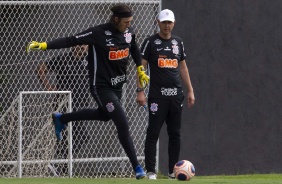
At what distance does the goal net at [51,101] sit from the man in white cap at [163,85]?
1.21 meters

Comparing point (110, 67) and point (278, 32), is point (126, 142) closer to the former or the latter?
point (110, 67)

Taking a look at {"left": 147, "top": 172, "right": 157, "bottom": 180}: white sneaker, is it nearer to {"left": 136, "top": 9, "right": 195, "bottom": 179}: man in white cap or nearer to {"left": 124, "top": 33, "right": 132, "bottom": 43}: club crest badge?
{"left": 136, "top": 9, "right": 195, "bottom": 179}: man in white cap

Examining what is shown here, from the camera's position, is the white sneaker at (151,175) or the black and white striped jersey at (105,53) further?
the white sneaker at (151,175)

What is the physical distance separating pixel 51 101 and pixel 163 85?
1687 millimetres

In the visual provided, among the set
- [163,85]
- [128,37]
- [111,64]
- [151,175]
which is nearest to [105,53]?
[111,64]

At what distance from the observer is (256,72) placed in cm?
1645

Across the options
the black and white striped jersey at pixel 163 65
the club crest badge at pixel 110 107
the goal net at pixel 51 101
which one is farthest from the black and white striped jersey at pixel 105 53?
the goal net at pixel 51 101

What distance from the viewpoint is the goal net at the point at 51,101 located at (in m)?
14.7

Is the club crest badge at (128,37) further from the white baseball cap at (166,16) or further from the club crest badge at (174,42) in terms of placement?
the club crest badge at (174,42)

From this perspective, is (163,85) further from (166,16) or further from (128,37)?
(128,37)

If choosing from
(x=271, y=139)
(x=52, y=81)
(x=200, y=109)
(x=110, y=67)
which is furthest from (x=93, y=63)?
(x=271, y=139)

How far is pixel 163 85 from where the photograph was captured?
14.0m

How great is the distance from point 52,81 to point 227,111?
262cm

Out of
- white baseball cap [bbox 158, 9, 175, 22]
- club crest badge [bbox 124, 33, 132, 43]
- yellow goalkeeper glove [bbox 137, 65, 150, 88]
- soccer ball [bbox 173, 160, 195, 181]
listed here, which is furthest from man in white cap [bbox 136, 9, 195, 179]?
soccer ball [bbox 173, 160, 195, 181]
